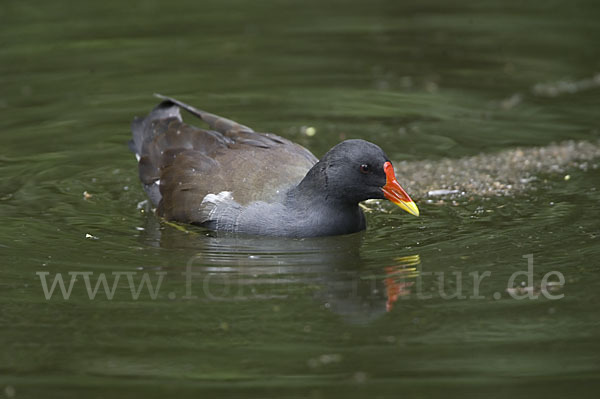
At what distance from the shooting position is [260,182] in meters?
6.26

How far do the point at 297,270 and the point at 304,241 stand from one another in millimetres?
599

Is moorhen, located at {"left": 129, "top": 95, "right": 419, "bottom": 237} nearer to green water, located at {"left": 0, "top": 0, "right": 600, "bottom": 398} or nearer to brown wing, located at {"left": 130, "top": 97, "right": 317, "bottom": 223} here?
brown wing, located at {"left": 130, "top": 97, "right": 317, "bottom": 223}

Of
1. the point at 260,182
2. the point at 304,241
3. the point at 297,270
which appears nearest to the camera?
the point at 297,270

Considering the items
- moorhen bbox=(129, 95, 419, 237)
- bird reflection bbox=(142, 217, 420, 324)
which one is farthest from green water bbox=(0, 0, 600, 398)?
moorhen bbox=(129, 95, 419, 237)

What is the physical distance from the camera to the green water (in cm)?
430

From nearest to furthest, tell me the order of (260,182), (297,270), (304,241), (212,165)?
(297,270)
(304,241)
(260,182)
(212,165)

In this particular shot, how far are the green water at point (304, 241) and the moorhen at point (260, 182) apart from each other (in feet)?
0.50

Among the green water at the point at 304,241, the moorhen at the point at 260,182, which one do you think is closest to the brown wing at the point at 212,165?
the moorhen at the point at 260,182

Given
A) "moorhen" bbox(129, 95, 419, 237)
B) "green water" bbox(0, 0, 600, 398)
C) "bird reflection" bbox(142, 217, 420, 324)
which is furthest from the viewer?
"moorhen" bbox(129, 95, 419, 237)

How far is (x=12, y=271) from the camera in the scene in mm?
5562

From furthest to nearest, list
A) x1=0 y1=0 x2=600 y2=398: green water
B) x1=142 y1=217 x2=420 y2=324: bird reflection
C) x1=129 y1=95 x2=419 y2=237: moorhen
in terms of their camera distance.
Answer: x1=129 y1=95 x2=419 y2=237: moorhen
x1=142 y1=217 x2=420 y2=324: bird reflection
x1=0 y1=0 x2=600 y2=398: green water

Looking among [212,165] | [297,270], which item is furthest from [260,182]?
[297,270]

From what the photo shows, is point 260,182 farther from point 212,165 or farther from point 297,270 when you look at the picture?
point 297,270

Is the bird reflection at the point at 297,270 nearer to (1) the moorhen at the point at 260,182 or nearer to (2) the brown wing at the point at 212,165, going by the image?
(1) the moorhen at the point at 260,182
